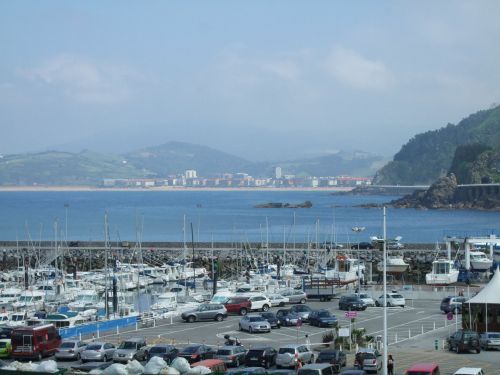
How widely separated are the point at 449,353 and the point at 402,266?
2560cm

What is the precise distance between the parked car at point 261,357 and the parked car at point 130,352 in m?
2.62

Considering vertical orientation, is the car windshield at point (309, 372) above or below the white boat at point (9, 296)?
above

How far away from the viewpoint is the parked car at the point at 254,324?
95.1 ft

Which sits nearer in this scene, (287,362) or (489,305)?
(287,362)

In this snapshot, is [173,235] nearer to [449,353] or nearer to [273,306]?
[273,306]

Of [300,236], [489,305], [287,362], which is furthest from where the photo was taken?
[300,236]

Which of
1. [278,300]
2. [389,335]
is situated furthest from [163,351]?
[278,300]

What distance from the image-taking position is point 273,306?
35750 mm

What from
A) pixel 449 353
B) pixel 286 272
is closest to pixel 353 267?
pixel 286 272

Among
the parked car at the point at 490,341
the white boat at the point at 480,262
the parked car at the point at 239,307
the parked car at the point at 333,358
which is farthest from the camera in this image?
the white boat at the point at 480,262

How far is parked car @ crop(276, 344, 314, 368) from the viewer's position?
23031mm

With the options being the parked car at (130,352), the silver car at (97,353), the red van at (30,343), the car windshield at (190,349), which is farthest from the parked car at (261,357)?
the red van at (30,343)

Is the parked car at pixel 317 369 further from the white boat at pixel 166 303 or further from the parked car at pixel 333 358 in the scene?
the white boat at pixel 166 303

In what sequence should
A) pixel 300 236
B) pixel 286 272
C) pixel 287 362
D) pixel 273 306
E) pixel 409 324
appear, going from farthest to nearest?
pixel 300 236 → pixel 286 272 → pixel 273 306 → pixel 409 324 → pixel 287 362
